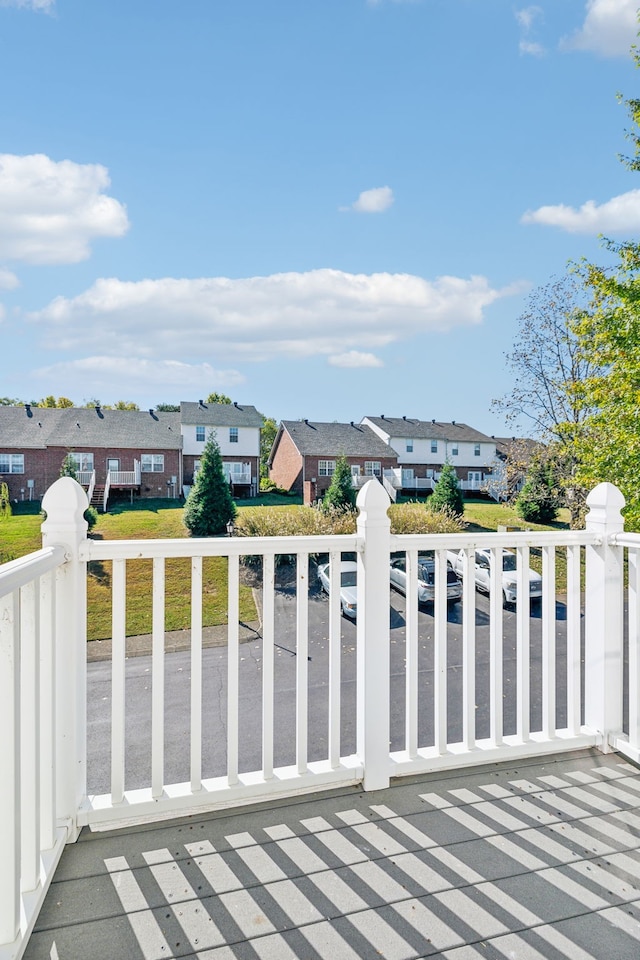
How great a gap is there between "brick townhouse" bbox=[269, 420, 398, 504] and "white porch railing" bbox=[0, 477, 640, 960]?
2111 centimetres

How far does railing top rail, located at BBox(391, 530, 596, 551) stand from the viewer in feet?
6.38

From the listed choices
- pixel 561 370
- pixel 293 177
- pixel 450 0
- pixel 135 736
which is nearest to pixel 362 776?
pixel 135 736

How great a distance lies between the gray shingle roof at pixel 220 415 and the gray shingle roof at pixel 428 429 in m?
7.04

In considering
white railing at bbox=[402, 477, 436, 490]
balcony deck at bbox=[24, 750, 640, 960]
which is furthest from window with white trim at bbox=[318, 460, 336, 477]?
balcony deck at bbox=[24, 750, 640, 960]

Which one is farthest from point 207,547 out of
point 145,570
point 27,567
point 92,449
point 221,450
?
point 221,450

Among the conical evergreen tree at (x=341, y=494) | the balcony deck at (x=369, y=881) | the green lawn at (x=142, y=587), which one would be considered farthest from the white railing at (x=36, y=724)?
the conical evergreen tree at (x=341, y=494)

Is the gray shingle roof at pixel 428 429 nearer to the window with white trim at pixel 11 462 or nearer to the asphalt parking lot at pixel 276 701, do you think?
the window with white trim at pixel 11 462

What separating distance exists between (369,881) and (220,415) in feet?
80.9

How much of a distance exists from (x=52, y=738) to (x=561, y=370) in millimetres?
14280

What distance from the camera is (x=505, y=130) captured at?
776 cm

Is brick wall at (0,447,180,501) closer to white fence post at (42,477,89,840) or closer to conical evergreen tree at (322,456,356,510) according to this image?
conical evergreen tree at (322,456,356,510)

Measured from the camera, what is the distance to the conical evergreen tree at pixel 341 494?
13.4 meters

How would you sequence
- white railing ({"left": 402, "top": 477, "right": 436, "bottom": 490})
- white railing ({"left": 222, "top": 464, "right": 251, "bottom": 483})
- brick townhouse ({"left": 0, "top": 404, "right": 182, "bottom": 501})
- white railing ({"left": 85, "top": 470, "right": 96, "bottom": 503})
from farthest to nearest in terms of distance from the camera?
white railing ({"left": 402, "top": 477, "right": 436, "bottom": 490}), white railing ({"left": 222, "top": 464, "right": 251, "bottom": 483}), brick townhouse ({"left": 0, "top": 404, "right": 182, "bottom": 501}), white railing ({"left": 85, "top": 470, "right": 96, "bottom": 503})

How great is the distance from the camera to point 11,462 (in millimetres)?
21500
